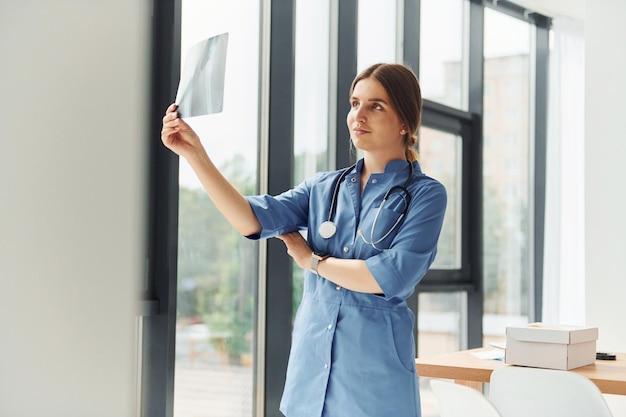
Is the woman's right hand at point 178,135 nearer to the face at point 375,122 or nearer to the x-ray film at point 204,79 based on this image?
the x-ray film at point 204,79

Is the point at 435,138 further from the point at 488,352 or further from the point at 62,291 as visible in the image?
the point at 62,291

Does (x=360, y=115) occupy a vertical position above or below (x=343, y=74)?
below

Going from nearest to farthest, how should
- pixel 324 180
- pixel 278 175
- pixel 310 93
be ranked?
pixel 324 180
pixel 278 175
pixel 310 93

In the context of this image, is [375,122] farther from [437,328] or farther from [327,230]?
[437,328]

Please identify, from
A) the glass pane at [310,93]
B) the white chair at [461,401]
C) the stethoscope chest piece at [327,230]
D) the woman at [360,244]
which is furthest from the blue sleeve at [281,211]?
the glass pane at [310,93]

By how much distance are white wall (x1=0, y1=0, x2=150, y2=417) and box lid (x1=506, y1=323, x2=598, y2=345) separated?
1.29m

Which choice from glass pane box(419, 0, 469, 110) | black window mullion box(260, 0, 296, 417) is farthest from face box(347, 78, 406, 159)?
glass pane box(419, 0, 469, 110)

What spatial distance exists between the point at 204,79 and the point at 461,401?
1197 mm

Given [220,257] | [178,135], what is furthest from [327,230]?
[220,257]

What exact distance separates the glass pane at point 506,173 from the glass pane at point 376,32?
1.12 metres

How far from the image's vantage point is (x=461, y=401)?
91.4 inches

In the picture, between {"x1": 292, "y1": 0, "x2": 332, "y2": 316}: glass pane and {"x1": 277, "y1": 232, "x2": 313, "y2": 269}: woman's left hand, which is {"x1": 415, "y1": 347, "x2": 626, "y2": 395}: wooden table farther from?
{"x1": 292, "y1": 0, "x2": 332, "y2": 316}: glass pane

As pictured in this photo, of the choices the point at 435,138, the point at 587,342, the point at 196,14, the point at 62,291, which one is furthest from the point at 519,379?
the point at 435,138

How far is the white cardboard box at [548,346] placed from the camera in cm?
248
